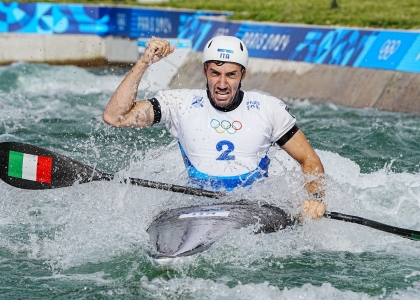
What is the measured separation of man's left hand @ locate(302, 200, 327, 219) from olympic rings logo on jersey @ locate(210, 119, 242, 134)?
86 cm

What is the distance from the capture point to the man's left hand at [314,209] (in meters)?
6.11

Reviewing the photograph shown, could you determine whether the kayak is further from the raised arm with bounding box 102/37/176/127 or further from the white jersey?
the raised arm with bounding box 102/37/176/127

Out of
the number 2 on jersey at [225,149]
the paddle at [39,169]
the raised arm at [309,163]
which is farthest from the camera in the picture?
the paddle at [39,169]

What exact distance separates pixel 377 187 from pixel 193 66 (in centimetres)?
845

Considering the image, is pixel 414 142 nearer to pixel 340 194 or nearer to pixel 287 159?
pixel 287 159

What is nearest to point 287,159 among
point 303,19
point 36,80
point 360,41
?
point 360,41

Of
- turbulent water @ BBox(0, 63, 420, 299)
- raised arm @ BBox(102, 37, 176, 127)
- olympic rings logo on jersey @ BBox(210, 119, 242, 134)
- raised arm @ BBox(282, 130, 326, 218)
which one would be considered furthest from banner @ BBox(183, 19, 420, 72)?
raised arm @ BBox(102, 37, 176, 127)

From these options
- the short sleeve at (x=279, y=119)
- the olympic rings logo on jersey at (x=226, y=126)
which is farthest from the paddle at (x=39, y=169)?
the short sleeve at (x=279, y=119)

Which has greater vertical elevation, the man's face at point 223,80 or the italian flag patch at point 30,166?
the man's face at point 223,80

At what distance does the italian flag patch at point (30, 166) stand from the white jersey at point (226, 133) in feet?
3.67

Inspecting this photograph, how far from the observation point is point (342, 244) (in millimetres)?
6715

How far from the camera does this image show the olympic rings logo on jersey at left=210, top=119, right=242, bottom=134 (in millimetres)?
6539

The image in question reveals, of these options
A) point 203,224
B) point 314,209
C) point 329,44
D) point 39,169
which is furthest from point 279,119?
point 329,44

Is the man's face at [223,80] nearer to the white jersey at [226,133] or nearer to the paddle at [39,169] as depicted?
the white jersey at [226,133]
